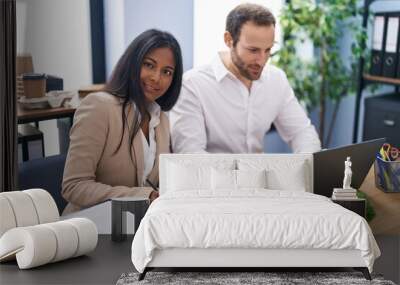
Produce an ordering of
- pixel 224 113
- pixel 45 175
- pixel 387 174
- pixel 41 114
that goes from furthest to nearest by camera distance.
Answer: pixel 224 113 < pixel 45 175 < pixel 41 114 < pixel 387 174

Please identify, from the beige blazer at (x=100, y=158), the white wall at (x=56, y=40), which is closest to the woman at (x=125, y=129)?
the beige blazer at (x=100, y=158)

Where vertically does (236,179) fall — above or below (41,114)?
below

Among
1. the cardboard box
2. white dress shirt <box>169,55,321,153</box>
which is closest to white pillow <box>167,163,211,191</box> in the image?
white dress shirt <box>169,55,321,153</box>

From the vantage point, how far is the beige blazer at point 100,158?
12.0 feet

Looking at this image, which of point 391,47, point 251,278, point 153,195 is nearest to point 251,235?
point 251,278

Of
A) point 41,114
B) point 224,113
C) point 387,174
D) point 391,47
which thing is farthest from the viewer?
point 391,47

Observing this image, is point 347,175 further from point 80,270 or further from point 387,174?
point 80,270

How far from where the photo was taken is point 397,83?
464 centimetres

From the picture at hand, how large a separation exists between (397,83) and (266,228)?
2190 millimetres

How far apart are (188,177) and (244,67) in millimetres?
927

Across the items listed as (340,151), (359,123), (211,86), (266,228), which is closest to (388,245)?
(340,151)

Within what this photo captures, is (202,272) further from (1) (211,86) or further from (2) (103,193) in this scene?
(1) (211,86)

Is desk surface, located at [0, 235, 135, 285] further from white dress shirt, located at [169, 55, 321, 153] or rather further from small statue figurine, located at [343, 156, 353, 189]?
small statue figurine, located at [343, 156, 353, 189]

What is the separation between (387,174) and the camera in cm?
351
